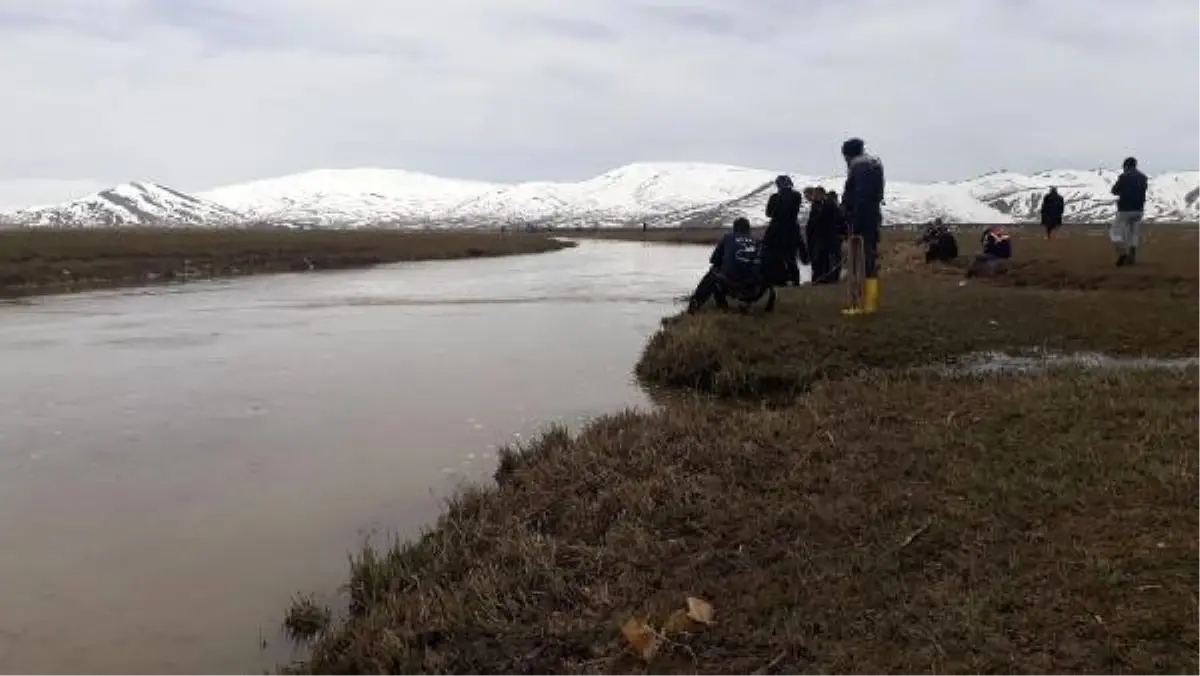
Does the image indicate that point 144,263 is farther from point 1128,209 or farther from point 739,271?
point 1128,209

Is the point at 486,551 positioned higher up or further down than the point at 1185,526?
further down

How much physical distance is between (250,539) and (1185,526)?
8301 mm

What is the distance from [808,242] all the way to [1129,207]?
780 centimetres

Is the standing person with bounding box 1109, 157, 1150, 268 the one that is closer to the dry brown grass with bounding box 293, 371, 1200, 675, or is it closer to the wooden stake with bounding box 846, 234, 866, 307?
the wooden stake with bounding box 846, 234, 866, 307

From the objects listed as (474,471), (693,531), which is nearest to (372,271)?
(474,471)

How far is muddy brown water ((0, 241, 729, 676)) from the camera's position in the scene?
8086 mm

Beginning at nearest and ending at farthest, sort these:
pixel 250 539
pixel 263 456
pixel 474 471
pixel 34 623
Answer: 1. pixel 34 623
2. pixel 250 539
3. pixel 474 471
4. pixel 263 456

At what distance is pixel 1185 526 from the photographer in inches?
259

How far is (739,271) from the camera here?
18.9m

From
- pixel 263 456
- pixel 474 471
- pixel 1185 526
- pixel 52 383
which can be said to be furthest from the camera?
pixel 52 383

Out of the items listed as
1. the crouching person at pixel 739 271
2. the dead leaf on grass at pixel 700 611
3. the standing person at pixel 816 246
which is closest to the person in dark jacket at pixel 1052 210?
the standing person at pixel 816 246

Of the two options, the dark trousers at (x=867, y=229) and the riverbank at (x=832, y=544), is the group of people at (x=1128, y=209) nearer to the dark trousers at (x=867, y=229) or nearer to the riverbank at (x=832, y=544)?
the dark trousers at (x=867, y=229)

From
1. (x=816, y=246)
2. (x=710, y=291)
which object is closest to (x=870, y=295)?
(x=710, y=291)

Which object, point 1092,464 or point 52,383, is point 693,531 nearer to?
point 1092,464
